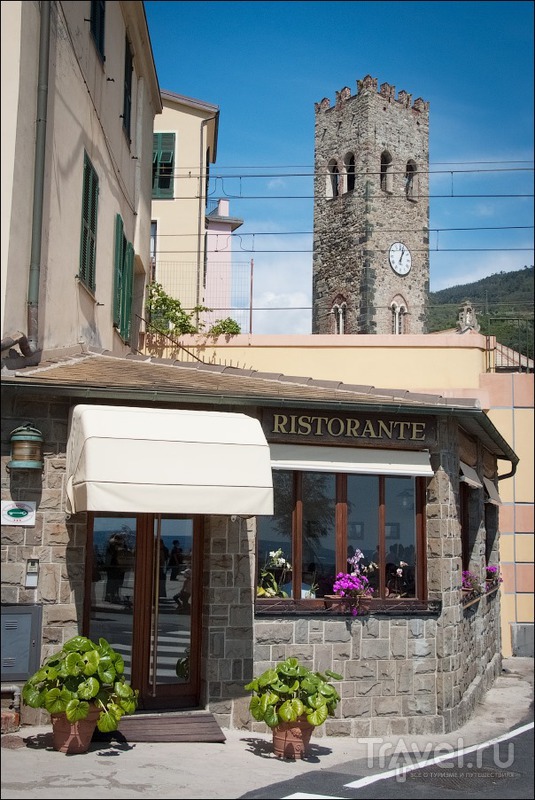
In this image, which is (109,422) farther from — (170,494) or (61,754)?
(61,754)

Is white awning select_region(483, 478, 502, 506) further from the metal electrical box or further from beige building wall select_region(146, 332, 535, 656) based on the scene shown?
the metal electrical box

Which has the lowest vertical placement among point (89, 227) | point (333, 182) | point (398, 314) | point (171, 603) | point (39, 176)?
point (171, 603)

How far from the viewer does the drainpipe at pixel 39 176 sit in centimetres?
1084

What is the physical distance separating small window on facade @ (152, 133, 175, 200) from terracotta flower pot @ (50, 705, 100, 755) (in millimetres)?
19752

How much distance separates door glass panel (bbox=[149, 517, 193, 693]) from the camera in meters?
11.1

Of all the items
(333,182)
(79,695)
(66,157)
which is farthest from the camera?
(333,182)

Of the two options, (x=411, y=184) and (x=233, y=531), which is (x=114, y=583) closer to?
(x=233, y=531)

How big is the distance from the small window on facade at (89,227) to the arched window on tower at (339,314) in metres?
40.2

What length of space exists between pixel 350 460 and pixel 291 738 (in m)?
3.44

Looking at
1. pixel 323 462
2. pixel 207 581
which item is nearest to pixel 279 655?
pixel 207 581

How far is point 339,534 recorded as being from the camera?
39.4 feet

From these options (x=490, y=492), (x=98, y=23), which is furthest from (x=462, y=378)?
(x=98, y=23)

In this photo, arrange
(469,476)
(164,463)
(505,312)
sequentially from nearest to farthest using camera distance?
1. (164,463)
2. (469,476)
3. (505,312)

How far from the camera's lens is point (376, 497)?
40.2 feet
